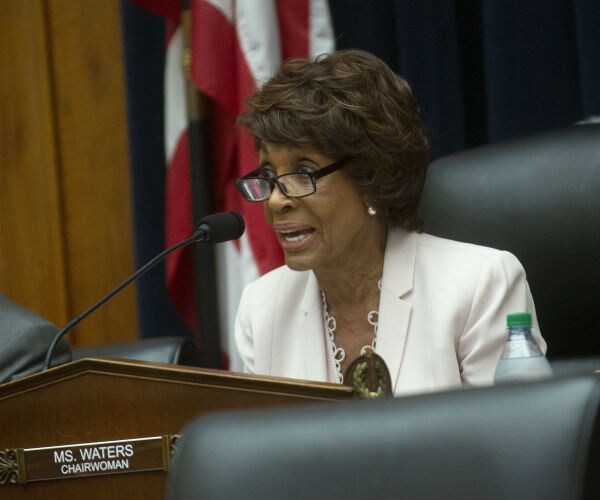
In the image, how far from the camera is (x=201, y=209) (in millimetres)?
3543

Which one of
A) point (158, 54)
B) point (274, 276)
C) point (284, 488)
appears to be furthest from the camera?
point (158, 54)

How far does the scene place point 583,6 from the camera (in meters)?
3.04

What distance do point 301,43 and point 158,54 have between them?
0.67 metres

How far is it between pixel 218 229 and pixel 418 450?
3.90 feet

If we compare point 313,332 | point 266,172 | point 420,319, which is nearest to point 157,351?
point 313,332

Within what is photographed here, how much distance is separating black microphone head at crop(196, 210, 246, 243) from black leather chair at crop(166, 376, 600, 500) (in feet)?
3.42

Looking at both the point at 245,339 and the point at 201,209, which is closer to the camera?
the point at 245,339

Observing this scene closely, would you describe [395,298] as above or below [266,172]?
below

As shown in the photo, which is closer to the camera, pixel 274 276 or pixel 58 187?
pixel 274 276

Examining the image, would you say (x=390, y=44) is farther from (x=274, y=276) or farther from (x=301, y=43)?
(x=274, y=276)

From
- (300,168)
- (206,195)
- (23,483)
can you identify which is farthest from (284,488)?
(206,195)

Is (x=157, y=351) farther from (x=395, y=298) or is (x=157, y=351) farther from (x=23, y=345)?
(x=395, y=298)

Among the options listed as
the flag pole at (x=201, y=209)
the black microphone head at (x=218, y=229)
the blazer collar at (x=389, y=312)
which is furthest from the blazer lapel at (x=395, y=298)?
the flag pole at (x=201, y=209)

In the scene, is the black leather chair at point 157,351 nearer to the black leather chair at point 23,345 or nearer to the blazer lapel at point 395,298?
the black leather chair at point 23,345
